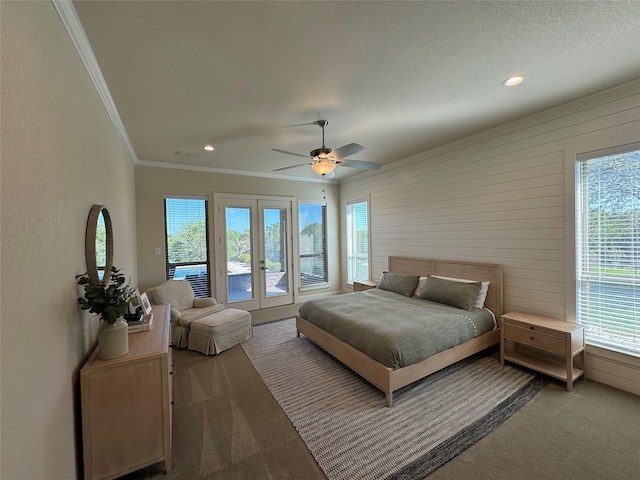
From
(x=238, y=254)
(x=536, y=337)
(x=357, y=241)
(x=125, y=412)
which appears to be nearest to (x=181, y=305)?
(x=238, y=254)

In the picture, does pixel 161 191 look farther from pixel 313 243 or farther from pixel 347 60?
pixel 347 60

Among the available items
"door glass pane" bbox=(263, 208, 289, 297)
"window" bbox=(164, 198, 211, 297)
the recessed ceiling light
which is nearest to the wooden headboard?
the recessed ceiling light

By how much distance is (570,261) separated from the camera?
108 inches

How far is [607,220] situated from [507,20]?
2.18 metres

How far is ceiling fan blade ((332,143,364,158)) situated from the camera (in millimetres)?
2697

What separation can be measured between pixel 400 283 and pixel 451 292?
87 centimetres

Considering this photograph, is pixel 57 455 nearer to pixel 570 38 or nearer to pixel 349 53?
pixel 349 53

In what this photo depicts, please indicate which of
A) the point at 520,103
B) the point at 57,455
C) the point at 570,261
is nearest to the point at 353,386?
the point at 57,455

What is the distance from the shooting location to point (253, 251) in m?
5.21

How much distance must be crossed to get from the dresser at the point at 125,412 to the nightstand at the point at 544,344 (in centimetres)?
333

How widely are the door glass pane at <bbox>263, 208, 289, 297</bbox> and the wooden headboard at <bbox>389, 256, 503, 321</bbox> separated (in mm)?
2265

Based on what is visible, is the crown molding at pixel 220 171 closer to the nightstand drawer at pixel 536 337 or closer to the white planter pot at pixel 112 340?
the white planter pot at pixel 112 340

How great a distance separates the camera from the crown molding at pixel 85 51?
56.5 inches

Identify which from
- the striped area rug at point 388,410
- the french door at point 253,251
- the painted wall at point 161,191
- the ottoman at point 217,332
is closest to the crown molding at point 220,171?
the painted wall at point 161,191
